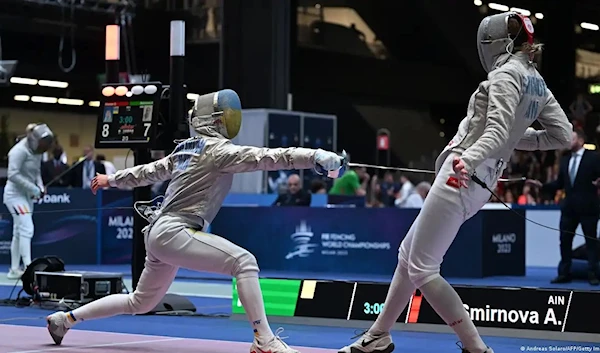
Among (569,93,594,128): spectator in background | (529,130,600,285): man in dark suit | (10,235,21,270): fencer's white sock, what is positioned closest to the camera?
(529,130,600,285): man in dark suit

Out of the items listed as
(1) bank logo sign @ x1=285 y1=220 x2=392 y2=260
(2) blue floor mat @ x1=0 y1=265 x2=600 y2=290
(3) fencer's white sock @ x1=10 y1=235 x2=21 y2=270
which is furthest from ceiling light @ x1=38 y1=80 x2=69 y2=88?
(3) fencer's white sock @ x1=10 y1=235 x2=21 y2=270

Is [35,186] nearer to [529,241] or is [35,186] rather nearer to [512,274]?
[512,274]

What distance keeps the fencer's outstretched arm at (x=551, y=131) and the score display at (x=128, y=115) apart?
3.90 meters

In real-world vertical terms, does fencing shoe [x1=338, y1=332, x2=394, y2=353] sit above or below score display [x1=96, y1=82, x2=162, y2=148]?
below

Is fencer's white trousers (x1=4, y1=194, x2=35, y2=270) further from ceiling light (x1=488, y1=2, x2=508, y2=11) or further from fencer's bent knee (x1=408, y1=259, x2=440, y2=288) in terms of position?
ceiling light (x1=488, y1=2, x2=508, y2=11)

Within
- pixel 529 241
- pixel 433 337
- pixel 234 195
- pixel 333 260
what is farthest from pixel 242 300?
pixel 234 195

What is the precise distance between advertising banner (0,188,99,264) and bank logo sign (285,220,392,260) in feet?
10.0

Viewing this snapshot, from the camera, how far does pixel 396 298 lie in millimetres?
6262

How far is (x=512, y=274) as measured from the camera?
1495 centimetres

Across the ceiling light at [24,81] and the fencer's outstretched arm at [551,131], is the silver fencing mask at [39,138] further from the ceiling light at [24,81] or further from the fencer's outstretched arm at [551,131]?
the ceiling light at [24,81]

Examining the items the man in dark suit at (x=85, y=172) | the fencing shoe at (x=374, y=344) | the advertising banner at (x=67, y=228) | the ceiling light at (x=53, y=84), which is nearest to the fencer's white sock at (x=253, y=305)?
the fencing shoe at (x=374, y=344)

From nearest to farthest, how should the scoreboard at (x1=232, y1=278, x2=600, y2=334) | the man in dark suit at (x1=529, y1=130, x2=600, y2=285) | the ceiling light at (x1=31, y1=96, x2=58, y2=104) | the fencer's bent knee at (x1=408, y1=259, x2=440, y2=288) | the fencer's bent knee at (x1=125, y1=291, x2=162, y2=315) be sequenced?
the fencer's bent knee at (x1=408, y1=259, x2=440, y2=288) → the fencer's bent knee at (x1=125, y1=291, x2=162, y2=315) → the scoreboard at (x1=232, y1=278, x2=600, y2=334) → the man in dark suit at (x1=529, y1=130, x2=600, y2=285) → the ceiling light at (x1=31, y1=96, x2=58, y2=104)

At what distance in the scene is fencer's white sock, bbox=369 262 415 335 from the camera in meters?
6.21

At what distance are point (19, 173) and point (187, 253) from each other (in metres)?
7.18
